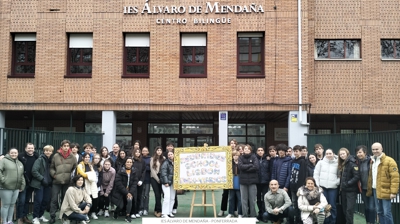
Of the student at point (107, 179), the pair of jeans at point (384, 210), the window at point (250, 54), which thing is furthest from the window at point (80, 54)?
the pair of jeans at point (384, 210)

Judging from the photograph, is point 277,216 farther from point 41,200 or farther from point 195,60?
point 195,60

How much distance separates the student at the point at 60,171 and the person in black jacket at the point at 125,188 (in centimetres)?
121

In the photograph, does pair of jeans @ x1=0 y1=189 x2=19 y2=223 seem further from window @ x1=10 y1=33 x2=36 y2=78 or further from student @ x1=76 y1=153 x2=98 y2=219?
window @ x1=10 y1=33 x2=36 y2=78

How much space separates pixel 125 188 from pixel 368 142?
6359 millimetres

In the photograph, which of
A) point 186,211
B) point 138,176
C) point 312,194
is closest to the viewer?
point 312,194

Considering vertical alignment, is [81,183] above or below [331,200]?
above

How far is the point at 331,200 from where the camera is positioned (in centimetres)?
999

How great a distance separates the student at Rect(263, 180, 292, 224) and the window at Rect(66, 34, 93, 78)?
1083cm

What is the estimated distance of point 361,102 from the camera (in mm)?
18484

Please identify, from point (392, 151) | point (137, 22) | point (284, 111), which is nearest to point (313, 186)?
point (392, 151)

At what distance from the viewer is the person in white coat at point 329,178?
32.7 feet

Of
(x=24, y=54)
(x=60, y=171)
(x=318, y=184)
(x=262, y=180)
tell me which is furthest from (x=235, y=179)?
(x=24, y=54)

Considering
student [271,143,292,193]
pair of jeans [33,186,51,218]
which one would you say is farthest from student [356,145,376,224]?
A: pair of jeans [33,186,51,218]

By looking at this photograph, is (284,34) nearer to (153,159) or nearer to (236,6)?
(236,6)
